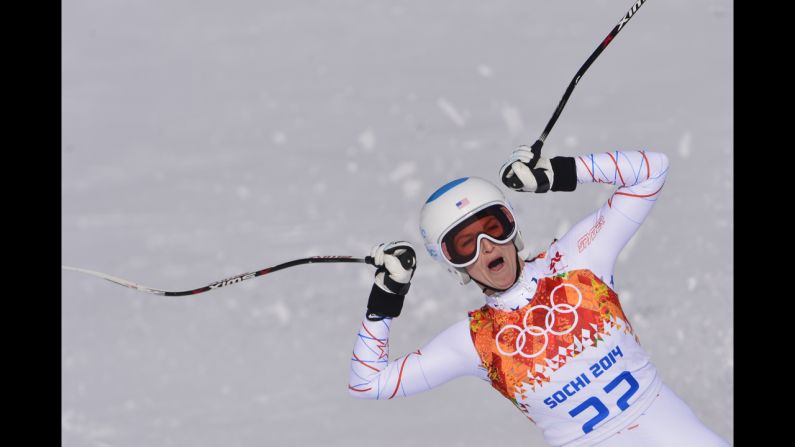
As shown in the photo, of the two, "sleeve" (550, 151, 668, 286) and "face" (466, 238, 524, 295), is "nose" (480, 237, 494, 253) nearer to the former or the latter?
"face" (466, 238, 524, 295)

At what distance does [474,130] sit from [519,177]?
213 cm

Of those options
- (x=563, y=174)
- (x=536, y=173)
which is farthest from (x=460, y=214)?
(x=563, y=174)

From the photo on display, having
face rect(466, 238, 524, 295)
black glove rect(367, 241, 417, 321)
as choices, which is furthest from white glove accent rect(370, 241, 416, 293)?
face rect(466, 238, 524, 295)

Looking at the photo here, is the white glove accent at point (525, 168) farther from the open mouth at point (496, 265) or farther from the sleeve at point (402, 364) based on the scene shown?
the sleeve at point (402, 364)

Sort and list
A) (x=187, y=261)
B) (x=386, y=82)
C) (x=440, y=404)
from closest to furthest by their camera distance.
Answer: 1. (x=440, y=404)
2. (x=187, y=261)
3. (x=386, y=82)

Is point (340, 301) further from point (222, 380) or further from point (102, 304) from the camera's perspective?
point (102, 304)

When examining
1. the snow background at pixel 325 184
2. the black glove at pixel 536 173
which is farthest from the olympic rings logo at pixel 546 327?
the snow background at pixel 325 184

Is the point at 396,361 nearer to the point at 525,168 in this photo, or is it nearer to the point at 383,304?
the point at 383,304

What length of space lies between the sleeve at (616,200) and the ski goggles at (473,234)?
316mm

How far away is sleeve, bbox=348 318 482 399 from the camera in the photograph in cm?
409

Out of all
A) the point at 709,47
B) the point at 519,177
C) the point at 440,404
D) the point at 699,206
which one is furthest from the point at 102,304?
the point at 709,47

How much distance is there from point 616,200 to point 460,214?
23.5 inches

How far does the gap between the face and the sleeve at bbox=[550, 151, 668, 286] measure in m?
0.25

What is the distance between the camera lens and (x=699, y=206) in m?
5.90
